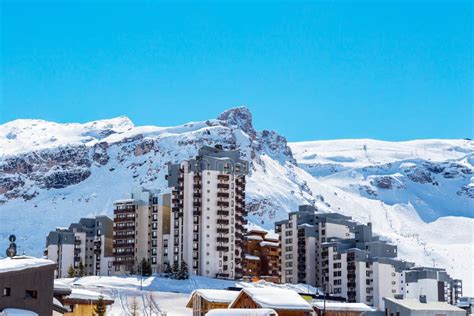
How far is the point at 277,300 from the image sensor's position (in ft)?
220

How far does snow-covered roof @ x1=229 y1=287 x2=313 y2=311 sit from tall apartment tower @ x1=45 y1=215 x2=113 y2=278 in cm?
12325

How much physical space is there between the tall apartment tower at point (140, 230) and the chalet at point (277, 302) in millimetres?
105654

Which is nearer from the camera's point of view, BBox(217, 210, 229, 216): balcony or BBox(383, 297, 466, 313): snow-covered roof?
BBox(383, 297, 466, 313): snow-covered roof

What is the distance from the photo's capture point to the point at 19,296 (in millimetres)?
43312

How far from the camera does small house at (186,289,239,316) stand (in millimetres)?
78019

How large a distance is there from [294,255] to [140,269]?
94.9ft

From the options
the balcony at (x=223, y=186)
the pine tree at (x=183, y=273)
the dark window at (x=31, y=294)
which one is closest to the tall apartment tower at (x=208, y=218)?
the balcony at (x=223, y=186)

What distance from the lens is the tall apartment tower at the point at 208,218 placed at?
16575 centimetres

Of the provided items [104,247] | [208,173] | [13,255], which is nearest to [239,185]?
[208,173]

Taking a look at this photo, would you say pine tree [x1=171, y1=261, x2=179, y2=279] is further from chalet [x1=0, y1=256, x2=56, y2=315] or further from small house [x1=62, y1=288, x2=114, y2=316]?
chalet [x1=0, y1=256, x2=56, y2=315]

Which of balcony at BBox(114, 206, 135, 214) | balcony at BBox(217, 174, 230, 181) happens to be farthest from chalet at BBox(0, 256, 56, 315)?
balcony at BBox(114, 206, 135, 214)

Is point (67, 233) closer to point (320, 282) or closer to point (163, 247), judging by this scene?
point (163, 247)

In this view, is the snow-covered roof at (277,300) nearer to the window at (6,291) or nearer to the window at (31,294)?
the window at (31,294)

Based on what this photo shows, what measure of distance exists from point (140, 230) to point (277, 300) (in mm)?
116897
